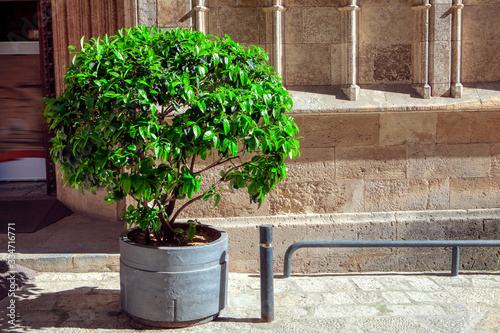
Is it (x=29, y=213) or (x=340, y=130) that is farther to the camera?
(x=29, y=213)

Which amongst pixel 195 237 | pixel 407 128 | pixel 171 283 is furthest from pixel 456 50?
pixel 171 283

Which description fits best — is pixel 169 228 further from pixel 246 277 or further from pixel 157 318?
pixel 246 277

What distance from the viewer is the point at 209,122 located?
416 cm

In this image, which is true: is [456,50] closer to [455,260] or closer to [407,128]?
[407,128]

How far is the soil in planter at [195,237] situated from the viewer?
4.67 meters

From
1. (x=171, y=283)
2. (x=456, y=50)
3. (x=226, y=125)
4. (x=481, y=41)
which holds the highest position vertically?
(x=481, y=41)

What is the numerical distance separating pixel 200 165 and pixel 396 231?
2.23m

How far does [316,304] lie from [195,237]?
A: 1220mm

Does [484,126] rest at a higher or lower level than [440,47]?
lower

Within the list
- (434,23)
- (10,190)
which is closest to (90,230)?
(10,190)

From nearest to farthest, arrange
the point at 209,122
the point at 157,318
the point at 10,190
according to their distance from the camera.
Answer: the point at 209,122, the point at 157,318, the point at 10,190

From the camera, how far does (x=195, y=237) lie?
488cm

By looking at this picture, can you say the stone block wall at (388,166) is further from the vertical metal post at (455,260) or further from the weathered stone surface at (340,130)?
the vertical metal post at (455,260)

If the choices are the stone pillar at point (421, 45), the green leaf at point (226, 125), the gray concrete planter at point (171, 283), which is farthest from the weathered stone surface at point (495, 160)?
the green leaf at point (226, 125)
